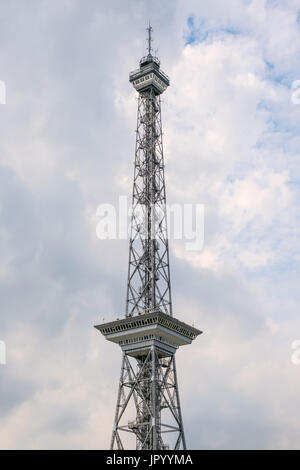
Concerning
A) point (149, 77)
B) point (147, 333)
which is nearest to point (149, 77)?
point (149, 77)

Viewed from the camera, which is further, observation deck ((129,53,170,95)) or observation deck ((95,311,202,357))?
observation deck ((129,53,170,95))

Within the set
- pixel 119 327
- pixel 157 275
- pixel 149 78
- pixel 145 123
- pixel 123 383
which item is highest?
pixel 149 78

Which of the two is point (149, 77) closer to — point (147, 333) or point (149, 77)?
point (149, 77)

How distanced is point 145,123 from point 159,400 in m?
56.8

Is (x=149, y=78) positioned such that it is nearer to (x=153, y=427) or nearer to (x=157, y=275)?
(x=157, y=275)

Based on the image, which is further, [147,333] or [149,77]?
[149,77]

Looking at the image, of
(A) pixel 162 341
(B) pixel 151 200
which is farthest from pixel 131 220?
(A) pixel 162 341

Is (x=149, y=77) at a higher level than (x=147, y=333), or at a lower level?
higher

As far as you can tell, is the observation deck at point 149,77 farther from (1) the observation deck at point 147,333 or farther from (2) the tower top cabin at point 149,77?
(1) the observation deck at point 147,333

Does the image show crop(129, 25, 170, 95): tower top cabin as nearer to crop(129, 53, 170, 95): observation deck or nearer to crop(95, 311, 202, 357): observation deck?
crop(129, 53, 170, 95): observation deck

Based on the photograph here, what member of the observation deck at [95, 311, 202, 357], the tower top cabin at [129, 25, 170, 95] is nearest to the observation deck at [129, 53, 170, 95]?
the tower top cabin at [129, 25, 170, 95]

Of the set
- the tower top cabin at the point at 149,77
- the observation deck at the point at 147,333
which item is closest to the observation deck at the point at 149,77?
the tower top cabin at the point at 149,77
